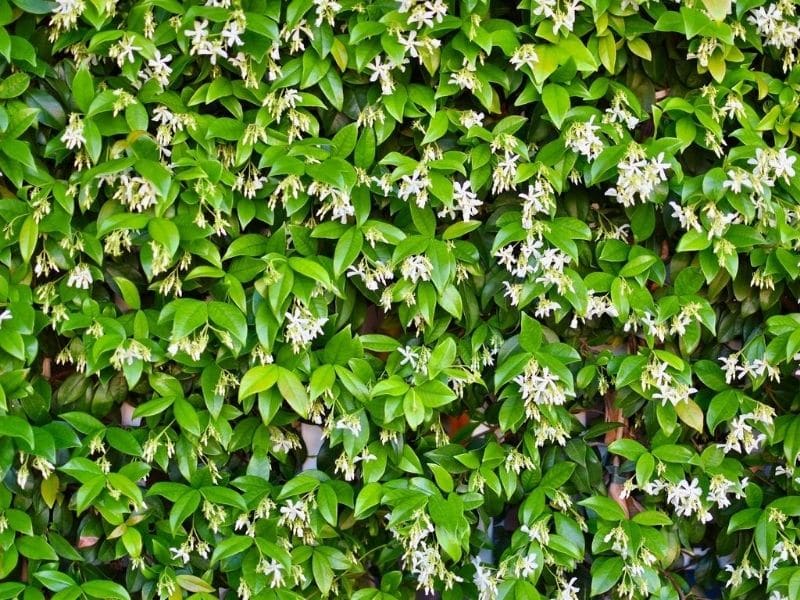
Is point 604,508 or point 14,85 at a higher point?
point 14,85

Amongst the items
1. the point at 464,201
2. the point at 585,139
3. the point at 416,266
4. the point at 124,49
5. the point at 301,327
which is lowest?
the point at 301,327

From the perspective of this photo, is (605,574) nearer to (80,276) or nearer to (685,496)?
(685,496)

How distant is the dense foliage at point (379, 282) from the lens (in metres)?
1.93

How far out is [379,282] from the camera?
80.4 inches

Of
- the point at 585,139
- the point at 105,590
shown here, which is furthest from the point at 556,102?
the point at 105,590

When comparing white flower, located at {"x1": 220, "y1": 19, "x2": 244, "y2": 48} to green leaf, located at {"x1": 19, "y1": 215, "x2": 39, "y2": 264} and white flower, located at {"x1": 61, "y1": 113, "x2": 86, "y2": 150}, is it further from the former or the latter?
green leaf, located at {"x1": 19, "y1": 215, "x2": 39, "y2": 264}

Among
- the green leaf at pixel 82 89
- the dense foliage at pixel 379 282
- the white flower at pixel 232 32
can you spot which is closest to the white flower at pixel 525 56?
the dense foliage at pixel 379 282

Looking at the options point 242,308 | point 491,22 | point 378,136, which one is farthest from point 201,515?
point 491,22

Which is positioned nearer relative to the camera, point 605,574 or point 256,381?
point 256,381

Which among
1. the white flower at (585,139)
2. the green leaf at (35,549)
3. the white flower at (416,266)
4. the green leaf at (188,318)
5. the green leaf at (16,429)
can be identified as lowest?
the green leaf at (35,549)

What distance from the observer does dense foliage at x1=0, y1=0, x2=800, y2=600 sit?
1.93 meters

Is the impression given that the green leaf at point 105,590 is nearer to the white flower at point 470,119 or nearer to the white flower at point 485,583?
the white flower at point 485,583

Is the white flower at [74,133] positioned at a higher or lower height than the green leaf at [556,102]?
lower

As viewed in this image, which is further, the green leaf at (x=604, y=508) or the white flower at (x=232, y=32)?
the green leaf at (x=604, y=508)
